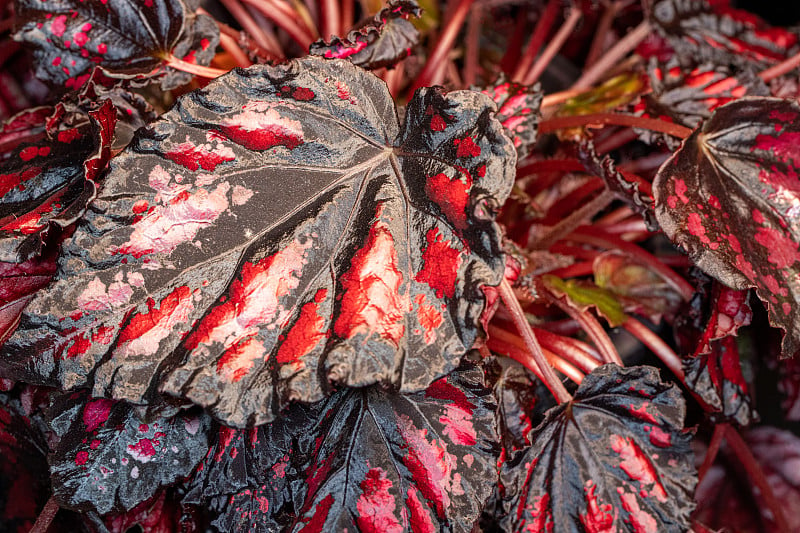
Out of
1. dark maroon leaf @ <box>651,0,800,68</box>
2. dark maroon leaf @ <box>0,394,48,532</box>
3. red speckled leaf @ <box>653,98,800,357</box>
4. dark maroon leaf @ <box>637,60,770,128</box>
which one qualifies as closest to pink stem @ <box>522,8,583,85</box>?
dark maroon leaf @ <box>651,0,800,68</box>

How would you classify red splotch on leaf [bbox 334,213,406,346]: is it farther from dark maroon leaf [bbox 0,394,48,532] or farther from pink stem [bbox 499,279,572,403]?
dark maroon leaf [bbox 0,394,48,532]

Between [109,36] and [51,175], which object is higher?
[109,36]

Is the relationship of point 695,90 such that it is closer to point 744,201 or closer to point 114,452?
point 744,201

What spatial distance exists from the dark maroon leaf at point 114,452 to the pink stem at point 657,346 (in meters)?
0.61

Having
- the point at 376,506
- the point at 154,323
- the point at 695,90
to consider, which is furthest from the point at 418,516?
the point at 695,90

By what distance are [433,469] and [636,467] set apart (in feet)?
0.79

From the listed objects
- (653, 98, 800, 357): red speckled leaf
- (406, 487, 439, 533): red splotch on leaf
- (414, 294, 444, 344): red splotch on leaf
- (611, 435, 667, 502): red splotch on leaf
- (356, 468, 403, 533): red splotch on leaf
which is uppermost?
(414, 294, 444, 344): red splotch on leaf

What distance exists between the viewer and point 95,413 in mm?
589

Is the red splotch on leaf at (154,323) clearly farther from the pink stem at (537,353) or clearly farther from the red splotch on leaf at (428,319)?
the pink stem at (537,353)

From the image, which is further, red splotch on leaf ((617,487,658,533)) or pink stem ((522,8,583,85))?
pink stem ((522,8,583,85))

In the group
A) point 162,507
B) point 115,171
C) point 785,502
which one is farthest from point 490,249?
point 785,502

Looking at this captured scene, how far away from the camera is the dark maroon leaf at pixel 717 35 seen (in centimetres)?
102

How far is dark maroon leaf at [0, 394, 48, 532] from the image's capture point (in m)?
0.69

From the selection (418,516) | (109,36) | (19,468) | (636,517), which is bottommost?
(636,517)
